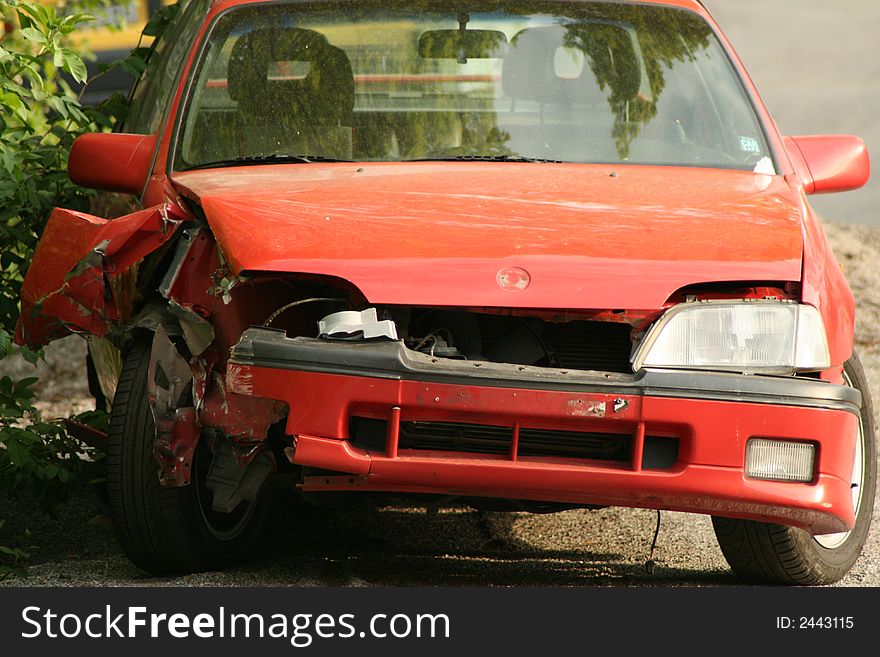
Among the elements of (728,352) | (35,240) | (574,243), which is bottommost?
(35,240)

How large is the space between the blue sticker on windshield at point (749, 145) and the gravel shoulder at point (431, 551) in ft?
4.48

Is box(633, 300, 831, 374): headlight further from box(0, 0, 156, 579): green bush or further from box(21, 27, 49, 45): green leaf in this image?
box(21, 27, 49, 45): green leaf

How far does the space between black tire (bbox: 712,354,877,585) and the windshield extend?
3.37ft

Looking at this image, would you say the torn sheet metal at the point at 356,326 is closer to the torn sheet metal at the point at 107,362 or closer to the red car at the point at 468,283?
the red car at the point at 468,283

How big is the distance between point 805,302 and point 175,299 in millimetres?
1702

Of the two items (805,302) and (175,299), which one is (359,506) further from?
(805,302)

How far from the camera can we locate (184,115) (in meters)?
4.62

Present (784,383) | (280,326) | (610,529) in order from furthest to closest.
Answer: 1. (610,529)
2. (280,326)
3. (784,383)

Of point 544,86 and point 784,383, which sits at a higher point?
point 544,86

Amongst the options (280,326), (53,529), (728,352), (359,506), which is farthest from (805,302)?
(53,529)

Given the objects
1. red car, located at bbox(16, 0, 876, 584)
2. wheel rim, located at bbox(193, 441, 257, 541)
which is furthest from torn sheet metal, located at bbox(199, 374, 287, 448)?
wheel rim, located at bbox(193, 441, 257, 541)

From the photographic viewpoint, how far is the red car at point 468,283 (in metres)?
3.42

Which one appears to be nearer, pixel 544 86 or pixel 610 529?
pixel 544 86

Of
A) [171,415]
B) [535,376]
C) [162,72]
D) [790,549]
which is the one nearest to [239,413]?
[171,415]
